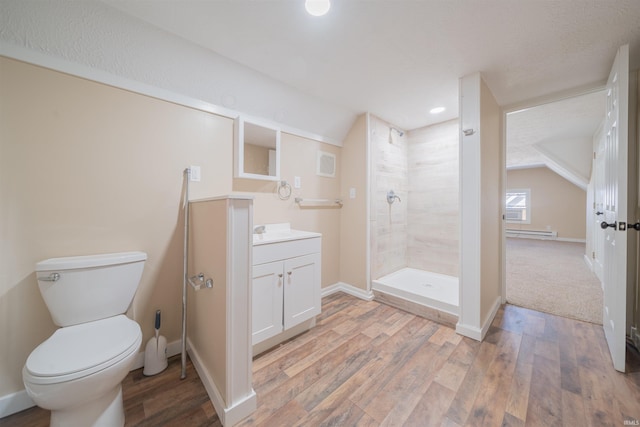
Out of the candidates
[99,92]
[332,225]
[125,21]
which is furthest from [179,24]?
[332,225]

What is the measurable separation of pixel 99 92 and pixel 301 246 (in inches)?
64.1

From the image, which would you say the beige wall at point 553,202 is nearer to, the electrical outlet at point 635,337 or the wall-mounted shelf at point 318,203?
the electrical outlet at point 635,337

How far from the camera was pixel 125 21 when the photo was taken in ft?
4.14

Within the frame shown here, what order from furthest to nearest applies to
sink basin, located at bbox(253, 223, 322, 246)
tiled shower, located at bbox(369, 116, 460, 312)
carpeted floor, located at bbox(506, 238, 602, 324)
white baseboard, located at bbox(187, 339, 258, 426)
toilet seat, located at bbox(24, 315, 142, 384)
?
tiled shower, located at bbox(369, 116, 460, 312)
carpeted floor, located at bbox(506, 238, 602, 324)
sink basin, located at bbox(253, 223, 322, 246)
white baseboard, located at bbox(187, 339, 258, 426)
toilet seat, located at bbox(24, 315, 142, 384)

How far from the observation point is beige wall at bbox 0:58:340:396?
1133mm

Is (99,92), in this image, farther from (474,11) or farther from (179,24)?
(474,11)

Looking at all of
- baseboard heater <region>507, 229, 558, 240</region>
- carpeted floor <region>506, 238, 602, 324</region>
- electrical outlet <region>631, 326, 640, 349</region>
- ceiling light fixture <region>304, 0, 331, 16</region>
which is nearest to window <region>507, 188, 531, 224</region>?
baseboard heater <region>507, 229, 558, 240</region>

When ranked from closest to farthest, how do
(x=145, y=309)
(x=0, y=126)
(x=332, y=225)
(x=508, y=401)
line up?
(x=0, y=126) < (x=508, y=401) < (x=145, y=309) < (x=332, y=225)

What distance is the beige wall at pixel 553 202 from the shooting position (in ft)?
19.5

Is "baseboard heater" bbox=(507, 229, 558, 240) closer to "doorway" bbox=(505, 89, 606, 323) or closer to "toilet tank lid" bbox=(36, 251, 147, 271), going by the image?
"doorway" bbox=(505, 89, 606, 323)

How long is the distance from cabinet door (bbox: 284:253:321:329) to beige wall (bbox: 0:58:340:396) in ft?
2.63

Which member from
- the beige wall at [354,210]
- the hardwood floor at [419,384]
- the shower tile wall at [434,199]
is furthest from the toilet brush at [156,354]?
the shower tile wall at [434,199]

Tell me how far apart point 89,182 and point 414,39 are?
2205mm

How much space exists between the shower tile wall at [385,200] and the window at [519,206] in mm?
6168
